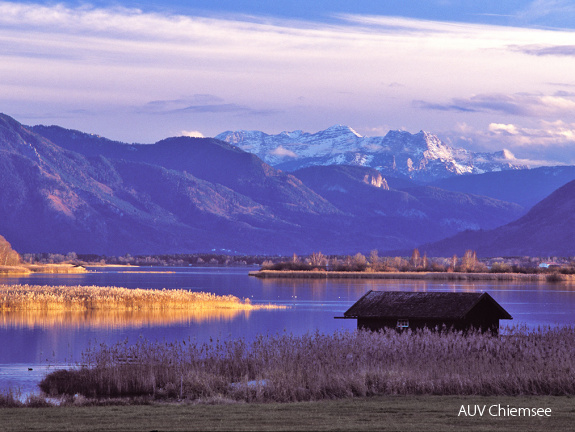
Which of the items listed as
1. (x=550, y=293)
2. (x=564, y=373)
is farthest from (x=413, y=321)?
(x=550, y=293)

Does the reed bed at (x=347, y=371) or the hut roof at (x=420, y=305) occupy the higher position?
the hut roof at (x=420, y=305)

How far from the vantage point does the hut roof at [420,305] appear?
3300 centimetres

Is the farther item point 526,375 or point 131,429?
point 526,375

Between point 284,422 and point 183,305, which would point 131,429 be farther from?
point 183,305

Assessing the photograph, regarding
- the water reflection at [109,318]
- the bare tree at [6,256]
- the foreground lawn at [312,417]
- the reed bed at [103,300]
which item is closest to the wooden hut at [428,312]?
the foreground lawn at [312,417]

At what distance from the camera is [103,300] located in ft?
204

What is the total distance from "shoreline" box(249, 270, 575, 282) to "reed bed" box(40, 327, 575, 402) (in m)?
106

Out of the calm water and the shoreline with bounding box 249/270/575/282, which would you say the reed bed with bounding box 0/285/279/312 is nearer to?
the calm water

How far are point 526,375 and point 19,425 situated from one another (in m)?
12.0

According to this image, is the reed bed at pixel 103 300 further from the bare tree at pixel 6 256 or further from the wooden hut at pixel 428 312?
the bare tree at pixel 6 256

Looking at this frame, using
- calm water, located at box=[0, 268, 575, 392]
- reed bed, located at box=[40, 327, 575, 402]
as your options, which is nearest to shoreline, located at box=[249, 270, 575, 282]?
calm water, located at box=[0, 268, 575, 392]

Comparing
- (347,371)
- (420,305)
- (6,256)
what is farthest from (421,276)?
(347,371)

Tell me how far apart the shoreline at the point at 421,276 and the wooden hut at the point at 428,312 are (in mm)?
100752

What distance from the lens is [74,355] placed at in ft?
124
